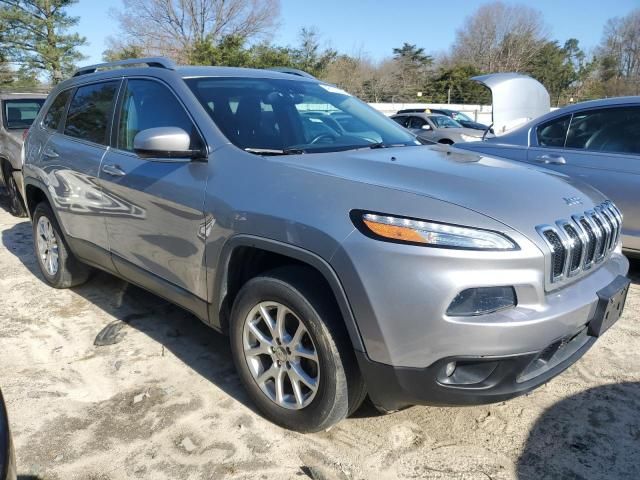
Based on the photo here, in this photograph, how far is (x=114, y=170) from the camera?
3385mm

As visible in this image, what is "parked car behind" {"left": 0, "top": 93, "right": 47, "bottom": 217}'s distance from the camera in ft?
22.8

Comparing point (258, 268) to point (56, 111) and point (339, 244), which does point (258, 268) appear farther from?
point (56, 111)

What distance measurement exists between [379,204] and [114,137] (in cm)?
219

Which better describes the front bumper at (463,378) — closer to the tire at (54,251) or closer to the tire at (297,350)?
the tire at (297,350)

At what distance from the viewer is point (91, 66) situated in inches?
172

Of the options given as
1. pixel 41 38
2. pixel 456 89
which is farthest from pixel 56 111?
pixel 456 89

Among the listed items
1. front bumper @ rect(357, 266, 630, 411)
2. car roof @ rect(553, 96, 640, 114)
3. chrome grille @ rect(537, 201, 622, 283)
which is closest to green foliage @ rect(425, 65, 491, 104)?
car roof @ rect(553, 96, 640, 114)

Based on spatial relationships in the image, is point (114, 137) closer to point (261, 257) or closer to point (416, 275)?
point (261, 257)

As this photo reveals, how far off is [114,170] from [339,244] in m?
1.92

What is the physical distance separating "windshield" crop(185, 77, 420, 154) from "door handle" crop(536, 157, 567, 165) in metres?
1.90

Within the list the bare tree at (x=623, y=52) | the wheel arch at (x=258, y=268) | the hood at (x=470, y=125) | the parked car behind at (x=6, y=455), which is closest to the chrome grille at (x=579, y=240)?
the wheel arch at (x=258, y=268)

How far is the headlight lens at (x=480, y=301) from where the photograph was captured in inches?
77.8

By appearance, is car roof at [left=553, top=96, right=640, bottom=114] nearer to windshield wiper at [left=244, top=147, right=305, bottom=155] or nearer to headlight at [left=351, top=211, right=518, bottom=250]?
windshield wiper at [left=244, top=147, right=305, bottom=155]

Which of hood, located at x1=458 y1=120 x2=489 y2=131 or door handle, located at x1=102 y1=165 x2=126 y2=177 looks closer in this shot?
→ door handle, located at x1=102 y1=165 x2=126 y2=177
